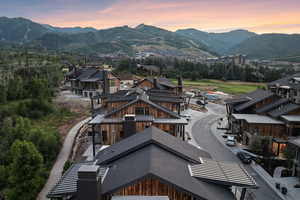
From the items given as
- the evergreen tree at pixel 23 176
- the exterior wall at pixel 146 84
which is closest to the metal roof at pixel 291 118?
the exterior wall at pixel 146 84

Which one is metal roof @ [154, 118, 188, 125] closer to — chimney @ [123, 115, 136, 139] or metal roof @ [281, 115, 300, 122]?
chimney @ [123, 115, 136, 139]

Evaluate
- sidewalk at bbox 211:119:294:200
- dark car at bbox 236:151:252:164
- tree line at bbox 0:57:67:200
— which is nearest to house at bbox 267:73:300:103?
sidewalk at bbox 211:119:294:200

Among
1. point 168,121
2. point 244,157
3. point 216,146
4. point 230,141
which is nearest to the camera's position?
point 168,121

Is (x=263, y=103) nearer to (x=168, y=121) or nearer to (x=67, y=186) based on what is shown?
(x=168, y=121)

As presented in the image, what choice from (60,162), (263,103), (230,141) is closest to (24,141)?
(60,162)

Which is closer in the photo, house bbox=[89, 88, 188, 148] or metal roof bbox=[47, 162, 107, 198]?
metal roof bbox=[47, 162, 107, 198]

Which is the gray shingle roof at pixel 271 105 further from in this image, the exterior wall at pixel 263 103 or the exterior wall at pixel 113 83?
the exterior wall at pixel 113 83

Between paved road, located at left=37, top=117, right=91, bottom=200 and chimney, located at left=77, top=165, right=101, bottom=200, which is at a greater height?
chimney, located at left=77, top=165, right=101, bottom=200
